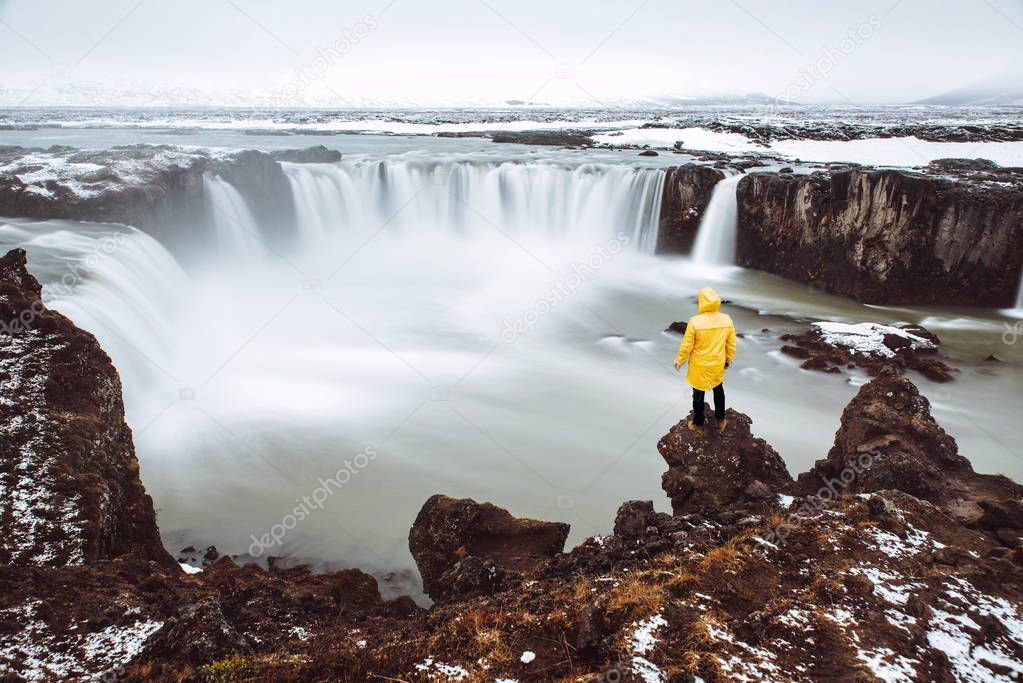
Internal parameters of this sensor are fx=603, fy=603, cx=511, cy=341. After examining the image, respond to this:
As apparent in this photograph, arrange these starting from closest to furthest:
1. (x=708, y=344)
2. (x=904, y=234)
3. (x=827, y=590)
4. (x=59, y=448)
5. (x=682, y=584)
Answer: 1. (x=827, y=590)
2. (x=682, y=584)
3. (x=59, y=448)
4. (x=708, y=344)
5. (x=904, y=234)

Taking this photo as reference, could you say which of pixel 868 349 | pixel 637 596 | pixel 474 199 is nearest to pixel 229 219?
pixel 474 199

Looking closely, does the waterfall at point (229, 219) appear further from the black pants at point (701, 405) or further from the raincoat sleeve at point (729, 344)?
the raincoat sleeve at point (729, 344)

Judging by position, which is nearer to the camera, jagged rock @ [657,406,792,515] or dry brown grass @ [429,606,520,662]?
dry brown grass @ [429,606,520,662]

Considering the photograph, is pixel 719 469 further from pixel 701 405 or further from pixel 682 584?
pixel 682 584

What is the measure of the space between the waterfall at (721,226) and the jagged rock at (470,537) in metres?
16.2

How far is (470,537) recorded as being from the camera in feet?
20.6

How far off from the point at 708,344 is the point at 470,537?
3.28 meters

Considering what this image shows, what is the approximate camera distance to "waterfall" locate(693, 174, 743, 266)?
20.2 meters

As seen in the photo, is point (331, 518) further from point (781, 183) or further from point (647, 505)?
point (781, 183)

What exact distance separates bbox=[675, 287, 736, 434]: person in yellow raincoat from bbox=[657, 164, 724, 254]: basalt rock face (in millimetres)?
15163

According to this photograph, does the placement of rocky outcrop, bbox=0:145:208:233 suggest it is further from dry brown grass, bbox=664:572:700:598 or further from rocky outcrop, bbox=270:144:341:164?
dry brown grass, bbox=664:572:700:598

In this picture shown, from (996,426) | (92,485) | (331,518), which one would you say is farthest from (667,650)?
(996,426)

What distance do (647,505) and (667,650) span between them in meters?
2.16

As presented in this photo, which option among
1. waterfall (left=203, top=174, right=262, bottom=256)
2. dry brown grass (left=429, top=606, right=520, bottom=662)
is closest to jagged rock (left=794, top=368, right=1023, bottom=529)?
dry brown grass (left=429, top=606, right=520, bottom=662)
